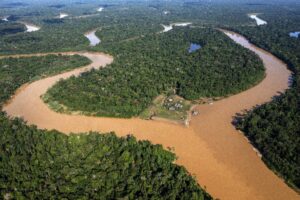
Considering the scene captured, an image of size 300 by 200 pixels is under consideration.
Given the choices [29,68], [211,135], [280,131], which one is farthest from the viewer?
[29,68]

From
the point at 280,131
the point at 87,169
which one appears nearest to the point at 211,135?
the point at 280,131

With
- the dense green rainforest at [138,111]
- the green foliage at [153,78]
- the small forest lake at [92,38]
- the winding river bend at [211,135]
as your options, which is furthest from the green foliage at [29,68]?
the small forest lake at [92,38]

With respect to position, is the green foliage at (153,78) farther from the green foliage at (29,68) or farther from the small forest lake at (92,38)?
the small forest lake at (92,38)

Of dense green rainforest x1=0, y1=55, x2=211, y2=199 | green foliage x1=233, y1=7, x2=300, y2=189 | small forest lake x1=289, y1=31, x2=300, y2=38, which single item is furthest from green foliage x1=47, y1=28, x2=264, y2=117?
small forest lake x1=289, y1=31, x2=300, y2=38

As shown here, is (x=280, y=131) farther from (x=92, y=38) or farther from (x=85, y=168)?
(x=92, y=38)

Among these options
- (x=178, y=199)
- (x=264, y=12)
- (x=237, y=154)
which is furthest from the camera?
(x=264, y=12)

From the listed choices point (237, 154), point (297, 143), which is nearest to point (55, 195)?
point (237, 154)

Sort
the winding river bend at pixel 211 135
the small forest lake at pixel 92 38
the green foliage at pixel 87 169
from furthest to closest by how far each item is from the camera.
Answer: the small forest lake at pixel 92 38, the winding river bend at pixel 211 135, the green foliage at pixel 87 169

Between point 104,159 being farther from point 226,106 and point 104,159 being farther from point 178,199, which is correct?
point 226,106
